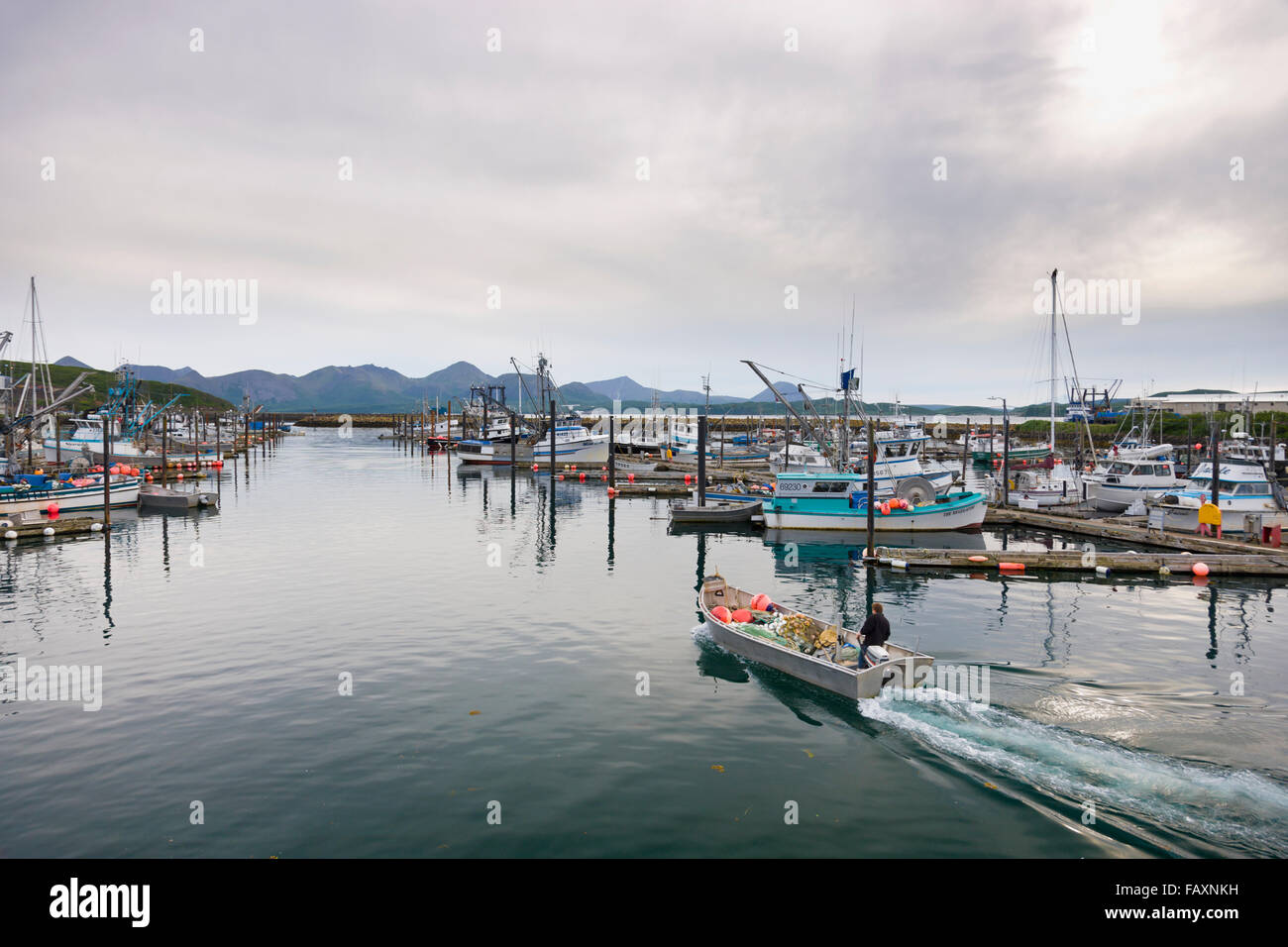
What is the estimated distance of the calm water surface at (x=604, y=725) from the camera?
1186cm

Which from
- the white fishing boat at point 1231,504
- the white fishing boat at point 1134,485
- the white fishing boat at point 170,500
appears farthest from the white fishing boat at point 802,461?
the white fishing boat at point 170,500

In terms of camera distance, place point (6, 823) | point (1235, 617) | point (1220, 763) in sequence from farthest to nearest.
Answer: point (1235, 617) → point (1220, 763) → point (6, 823)

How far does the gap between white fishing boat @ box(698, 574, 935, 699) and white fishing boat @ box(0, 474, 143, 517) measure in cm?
4555

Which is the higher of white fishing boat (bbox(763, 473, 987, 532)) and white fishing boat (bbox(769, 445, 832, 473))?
white fishing boat (bbox(769, 445, 832, 473))

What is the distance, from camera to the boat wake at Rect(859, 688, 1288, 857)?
38.0ft

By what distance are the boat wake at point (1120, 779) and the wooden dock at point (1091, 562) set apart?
19384 millimetres

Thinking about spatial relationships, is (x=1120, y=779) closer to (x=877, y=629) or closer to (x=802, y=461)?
(x=877, y=629)

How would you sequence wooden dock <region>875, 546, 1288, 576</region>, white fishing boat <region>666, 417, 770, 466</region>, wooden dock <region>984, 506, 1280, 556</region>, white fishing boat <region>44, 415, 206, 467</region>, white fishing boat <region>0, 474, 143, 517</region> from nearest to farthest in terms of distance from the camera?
wooden dock <region>875, 546, 1288, 576</region> → wooden dock <region>984, 506, 1280, 556</region> → white fishing boat <region>0, 474, 143, 517</region> → white fishing boat <region>44, 415, 206, 467</region> → white fishing boat <region>666, 417, 770, 466</region>

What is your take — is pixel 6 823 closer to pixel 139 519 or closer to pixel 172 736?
pixel 172 736

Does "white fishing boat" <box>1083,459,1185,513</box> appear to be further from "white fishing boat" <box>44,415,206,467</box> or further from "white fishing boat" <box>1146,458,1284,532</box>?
"white fishing boat" <box>44,415,206,467</box>

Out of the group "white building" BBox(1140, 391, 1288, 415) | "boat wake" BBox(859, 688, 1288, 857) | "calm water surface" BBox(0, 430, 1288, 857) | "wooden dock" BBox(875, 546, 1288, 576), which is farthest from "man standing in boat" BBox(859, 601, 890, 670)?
"white building" BBox(1140, 391, 1288, 415)

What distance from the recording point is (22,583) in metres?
30.2
